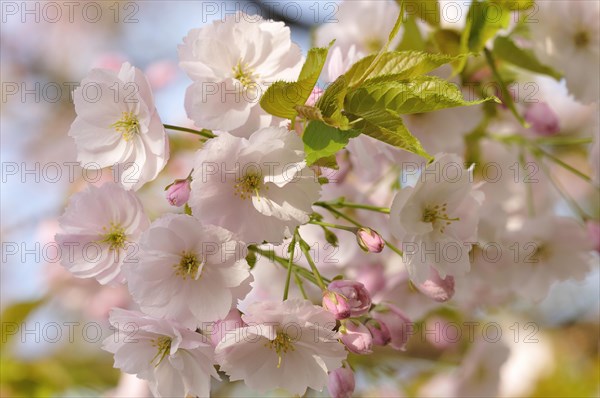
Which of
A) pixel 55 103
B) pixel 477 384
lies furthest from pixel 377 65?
pixel 55 103

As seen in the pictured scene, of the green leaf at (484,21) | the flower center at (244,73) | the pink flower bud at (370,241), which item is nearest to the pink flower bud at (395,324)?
the pink flower bud at (370,241)

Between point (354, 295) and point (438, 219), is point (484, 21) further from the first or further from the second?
point (354, 295)

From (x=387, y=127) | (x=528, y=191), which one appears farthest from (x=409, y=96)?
(x=528, y=191)

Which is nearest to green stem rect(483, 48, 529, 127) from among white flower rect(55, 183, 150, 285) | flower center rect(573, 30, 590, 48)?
flower center rect(573, 30, 590, 48)

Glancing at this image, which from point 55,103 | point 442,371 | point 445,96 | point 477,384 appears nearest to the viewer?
point 445,96

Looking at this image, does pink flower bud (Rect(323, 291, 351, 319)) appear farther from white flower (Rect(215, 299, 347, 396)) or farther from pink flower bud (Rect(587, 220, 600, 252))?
pink flower bud (Rect(587, 220, 600, 252))

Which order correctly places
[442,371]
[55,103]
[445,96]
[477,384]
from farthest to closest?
[55,103] < [442,371] < [477,384] < [445,96]

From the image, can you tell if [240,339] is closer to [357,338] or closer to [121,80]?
[357,338]
